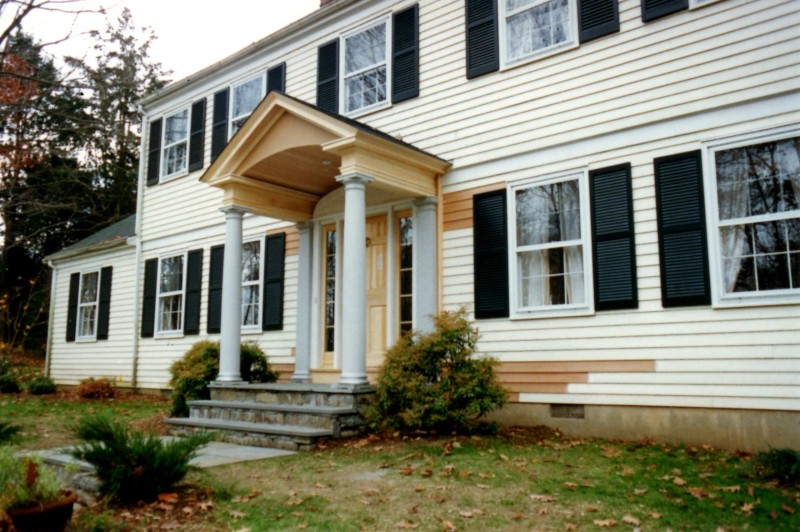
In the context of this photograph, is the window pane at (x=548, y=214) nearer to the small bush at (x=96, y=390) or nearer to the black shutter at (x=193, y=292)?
the black shutter at (x=193, y=292)

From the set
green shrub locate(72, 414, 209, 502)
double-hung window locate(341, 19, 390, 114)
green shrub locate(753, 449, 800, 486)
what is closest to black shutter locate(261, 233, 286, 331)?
double-hung window locate(341, 19, 390, 114)

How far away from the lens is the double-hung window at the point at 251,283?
11.2 m

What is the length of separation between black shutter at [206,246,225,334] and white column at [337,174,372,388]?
16.1 feet

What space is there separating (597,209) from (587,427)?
2.48 m

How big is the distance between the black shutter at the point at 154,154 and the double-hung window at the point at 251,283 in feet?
11.9

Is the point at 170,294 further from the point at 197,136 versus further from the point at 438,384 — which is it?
the point at 438,384

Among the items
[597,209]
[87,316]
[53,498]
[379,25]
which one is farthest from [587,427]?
[87,316]

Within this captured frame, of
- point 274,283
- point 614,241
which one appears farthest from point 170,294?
point 614,241

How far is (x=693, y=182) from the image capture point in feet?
22.0

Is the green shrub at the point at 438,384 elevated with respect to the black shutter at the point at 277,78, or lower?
lower

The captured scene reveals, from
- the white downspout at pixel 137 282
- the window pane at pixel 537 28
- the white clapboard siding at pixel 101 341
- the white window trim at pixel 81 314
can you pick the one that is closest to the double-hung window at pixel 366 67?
the window pane at pixel 537 28

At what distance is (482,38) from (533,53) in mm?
824

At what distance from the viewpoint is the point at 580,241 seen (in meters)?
7.43

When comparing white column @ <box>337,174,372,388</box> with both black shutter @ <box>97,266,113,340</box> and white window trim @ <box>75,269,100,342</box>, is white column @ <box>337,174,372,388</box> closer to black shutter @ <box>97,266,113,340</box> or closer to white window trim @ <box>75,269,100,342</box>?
black shutter @ <box>97,266,113,340</box>
